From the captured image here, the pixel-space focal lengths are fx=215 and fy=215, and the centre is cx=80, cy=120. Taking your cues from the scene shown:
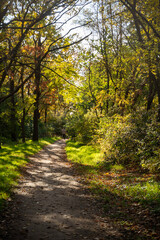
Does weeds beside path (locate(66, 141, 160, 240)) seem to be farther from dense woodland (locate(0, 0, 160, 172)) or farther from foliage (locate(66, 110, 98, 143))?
foliage (locate(66, 110, 98, 143))

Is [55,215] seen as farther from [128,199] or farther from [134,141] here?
[134,141]

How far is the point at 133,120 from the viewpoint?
38.2ft

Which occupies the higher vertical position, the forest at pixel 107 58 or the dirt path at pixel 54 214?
the forest at pixel 107 58

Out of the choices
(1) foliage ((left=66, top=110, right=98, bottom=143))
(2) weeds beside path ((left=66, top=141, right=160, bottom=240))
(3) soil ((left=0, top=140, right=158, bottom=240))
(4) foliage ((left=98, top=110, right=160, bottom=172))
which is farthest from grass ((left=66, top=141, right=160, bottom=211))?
(1) foliage ((left=66, top=110, right=98, bottom=143))

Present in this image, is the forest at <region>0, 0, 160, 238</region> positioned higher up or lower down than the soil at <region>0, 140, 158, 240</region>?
higher up

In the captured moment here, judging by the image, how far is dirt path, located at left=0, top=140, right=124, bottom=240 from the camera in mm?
4637

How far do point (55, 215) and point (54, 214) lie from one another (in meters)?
0.08

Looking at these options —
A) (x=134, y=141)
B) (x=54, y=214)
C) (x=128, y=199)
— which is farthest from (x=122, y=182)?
(x=54, y=214)

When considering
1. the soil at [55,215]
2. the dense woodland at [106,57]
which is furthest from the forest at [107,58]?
the soil at [55,215]

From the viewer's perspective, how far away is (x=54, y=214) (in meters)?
5.78

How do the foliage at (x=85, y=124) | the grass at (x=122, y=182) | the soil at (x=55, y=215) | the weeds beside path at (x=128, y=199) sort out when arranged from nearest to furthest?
the soil at (x=55, y=215) < the weeds beside path at (x=128, y=199) < the grass at (x=122, y=182) < the foliage at (x=85, y=124)

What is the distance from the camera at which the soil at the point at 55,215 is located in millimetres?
4629

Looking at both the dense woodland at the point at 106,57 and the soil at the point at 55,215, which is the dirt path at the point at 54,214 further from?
the dense woodland at the point at 106,57

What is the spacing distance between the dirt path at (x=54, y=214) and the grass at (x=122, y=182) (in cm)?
84
